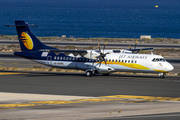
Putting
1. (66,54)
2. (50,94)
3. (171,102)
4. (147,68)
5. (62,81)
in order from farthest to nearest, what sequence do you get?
(66,54)
(147,68)
(62,81)
(50,94)
(171,102)

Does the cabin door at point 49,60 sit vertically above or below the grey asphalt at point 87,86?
above

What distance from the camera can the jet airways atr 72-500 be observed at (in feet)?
122

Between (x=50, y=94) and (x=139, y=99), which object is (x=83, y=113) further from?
(x=50, y=94)

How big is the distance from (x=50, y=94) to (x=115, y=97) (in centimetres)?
549

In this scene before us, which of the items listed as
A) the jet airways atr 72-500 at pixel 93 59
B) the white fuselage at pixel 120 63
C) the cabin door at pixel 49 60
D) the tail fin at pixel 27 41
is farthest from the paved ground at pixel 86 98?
the tail fin at pixel 27 41

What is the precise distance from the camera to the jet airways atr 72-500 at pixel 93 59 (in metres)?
37.3

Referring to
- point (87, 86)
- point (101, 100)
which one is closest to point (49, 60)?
point (87, 86)

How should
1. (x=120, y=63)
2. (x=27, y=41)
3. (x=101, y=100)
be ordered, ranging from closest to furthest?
(x=101, y=100) → (x=120, y=63) → (x=27, y=41)

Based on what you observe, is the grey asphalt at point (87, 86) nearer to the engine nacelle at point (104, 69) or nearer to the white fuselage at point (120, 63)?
the white fuselage at point (120, 63)

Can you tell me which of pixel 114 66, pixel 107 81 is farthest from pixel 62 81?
pixel 114 66

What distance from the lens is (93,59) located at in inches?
1570

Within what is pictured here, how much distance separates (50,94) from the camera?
1050 inches

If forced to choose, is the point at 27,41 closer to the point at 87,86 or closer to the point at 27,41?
the point at 27,41

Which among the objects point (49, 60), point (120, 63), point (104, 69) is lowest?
point (104, 69)
